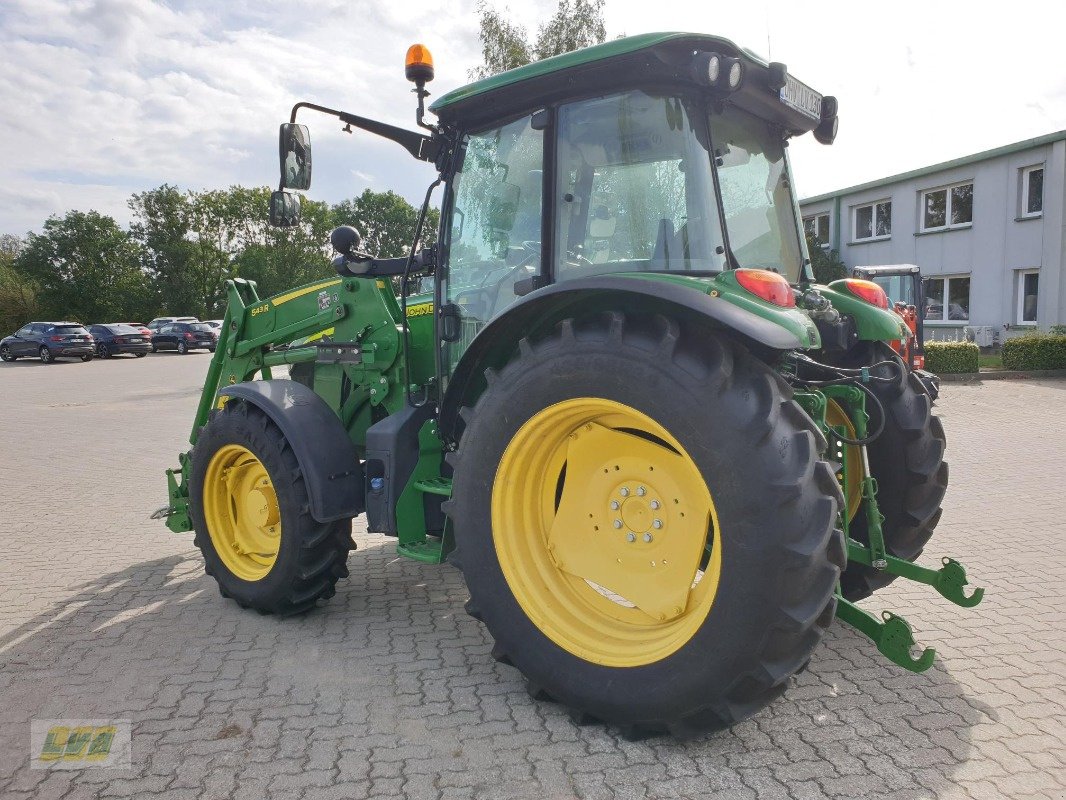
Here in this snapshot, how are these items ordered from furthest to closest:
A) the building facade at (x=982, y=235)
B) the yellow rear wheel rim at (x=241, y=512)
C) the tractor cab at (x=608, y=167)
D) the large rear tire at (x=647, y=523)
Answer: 1. the building facade at (x=982, y=235)
2. the yellow rear wheel rim at (x=241, y=512)
3. the tractor cab at (x=608, y=167)
4. the large rear tire at (x=647, y=523)

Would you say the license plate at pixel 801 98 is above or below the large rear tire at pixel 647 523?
above

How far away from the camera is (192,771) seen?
260 cm

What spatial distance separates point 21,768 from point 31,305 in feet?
189

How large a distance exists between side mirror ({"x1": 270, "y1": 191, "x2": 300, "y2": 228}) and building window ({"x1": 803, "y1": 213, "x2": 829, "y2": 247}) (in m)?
26.0

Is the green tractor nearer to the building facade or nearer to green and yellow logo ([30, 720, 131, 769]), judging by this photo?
green and yellow logo ([30, 720, 131, 769])

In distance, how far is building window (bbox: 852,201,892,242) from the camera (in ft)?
81.4

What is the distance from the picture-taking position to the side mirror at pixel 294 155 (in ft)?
11.6

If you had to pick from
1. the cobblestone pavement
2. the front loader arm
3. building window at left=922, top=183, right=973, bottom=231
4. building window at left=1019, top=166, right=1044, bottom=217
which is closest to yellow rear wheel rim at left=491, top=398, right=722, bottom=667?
the cobblestone pavement

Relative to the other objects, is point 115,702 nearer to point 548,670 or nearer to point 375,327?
point 548,670

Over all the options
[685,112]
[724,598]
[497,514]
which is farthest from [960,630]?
[685,112]

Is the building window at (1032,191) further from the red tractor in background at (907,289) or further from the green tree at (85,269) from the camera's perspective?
the green tree at (85,269)

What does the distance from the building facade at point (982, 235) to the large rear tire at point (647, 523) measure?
20.7m

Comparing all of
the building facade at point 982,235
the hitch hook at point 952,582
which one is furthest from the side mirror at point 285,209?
the building facade at point 982,235

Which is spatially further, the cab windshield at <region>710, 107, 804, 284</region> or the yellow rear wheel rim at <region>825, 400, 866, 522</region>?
the yellow rear wheel rim at <region>825, 400, 866, 522</region>
